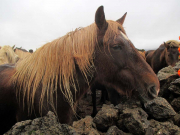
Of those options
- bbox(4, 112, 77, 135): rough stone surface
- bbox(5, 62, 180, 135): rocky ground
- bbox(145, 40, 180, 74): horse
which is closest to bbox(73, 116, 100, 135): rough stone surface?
bbox(5, 62, 180, 135): rocky ground

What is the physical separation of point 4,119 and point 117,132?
162cm

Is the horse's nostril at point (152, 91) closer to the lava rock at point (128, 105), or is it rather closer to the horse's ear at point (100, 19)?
the lava rock at point (128, 105)

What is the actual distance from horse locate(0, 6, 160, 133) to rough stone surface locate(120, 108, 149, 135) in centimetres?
50

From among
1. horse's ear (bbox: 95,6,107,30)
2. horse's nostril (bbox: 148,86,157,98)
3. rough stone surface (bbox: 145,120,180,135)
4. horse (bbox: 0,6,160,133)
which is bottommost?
rough stone surface (bbox: 145,120,180,135)

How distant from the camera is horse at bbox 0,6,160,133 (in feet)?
4.59

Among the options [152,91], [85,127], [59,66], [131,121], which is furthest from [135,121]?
[59,66]

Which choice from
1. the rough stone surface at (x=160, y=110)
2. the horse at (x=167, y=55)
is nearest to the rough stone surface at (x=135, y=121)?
the rough stone surface at (x=160, y=110)

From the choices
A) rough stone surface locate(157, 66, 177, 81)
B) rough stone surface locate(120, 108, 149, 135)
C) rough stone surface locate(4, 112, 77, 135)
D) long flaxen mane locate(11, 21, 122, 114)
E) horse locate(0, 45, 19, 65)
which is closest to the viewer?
rough stone surface locate(4, 112, 77, 135)

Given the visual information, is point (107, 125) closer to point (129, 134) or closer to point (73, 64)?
point (129, 134)

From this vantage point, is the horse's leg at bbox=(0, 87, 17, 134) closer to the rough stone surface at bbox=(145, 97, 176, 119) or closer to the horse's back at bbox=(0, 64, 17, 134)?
the horse's back at bbox=(0, 64, 17, 134)

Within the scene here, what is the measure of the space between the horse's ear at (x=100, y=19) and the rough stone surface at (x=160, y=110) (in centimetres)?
177

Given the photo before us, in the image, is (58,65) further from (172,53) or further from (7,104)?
(172,53)

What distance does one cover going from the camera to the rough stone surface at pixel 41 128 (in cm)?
89

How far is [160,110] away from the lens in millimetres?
2152
